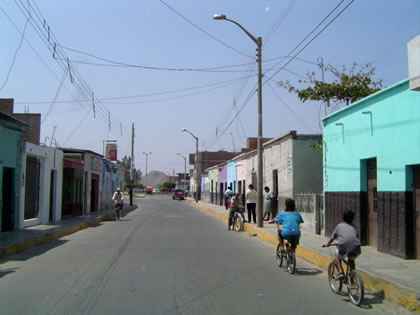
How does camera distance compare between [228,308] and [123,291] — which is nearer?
[228,308]

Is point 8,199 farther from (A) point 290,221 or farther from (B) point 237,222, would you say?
(A) point 290,221

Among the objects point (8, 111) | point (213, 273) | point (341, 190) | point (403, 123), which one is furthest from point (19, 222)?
point (403, 123)

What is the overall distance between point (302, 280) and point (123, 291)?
357 centimetres

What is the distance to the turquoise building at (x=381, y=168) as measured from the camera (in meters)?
10.1

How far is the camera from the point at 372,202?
1245 cm

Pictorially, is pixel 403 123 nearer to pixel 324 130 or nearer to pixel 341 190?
pixel 341 190

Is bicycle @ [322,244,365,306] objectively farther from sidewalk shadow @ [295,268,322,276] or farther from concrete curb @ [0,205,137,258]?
concrete curb @ [0,205,137,258]

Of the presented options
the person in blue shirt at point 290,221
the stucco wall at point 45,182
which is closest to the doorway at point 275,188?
the stucco wall at point 45,182

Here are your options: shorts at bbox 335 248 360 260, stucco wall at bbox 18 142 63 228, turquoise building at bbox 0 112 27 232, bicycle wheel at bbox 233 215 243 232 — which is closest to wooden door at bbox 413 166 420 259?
shorts at bbox 335 248 360 260

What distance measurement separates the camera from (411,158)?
10031mm

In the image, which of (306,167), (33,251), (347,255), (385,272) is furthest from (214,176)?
(347,255)

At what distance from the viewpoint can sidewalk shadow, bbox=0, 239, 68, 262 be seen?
11.3 m

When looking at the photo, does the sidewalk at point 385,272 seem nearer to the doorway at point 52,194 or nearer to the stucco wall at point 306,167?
the stucco wall at point 306,167

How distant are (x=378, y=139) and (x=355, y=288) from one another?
5491 millimetres
